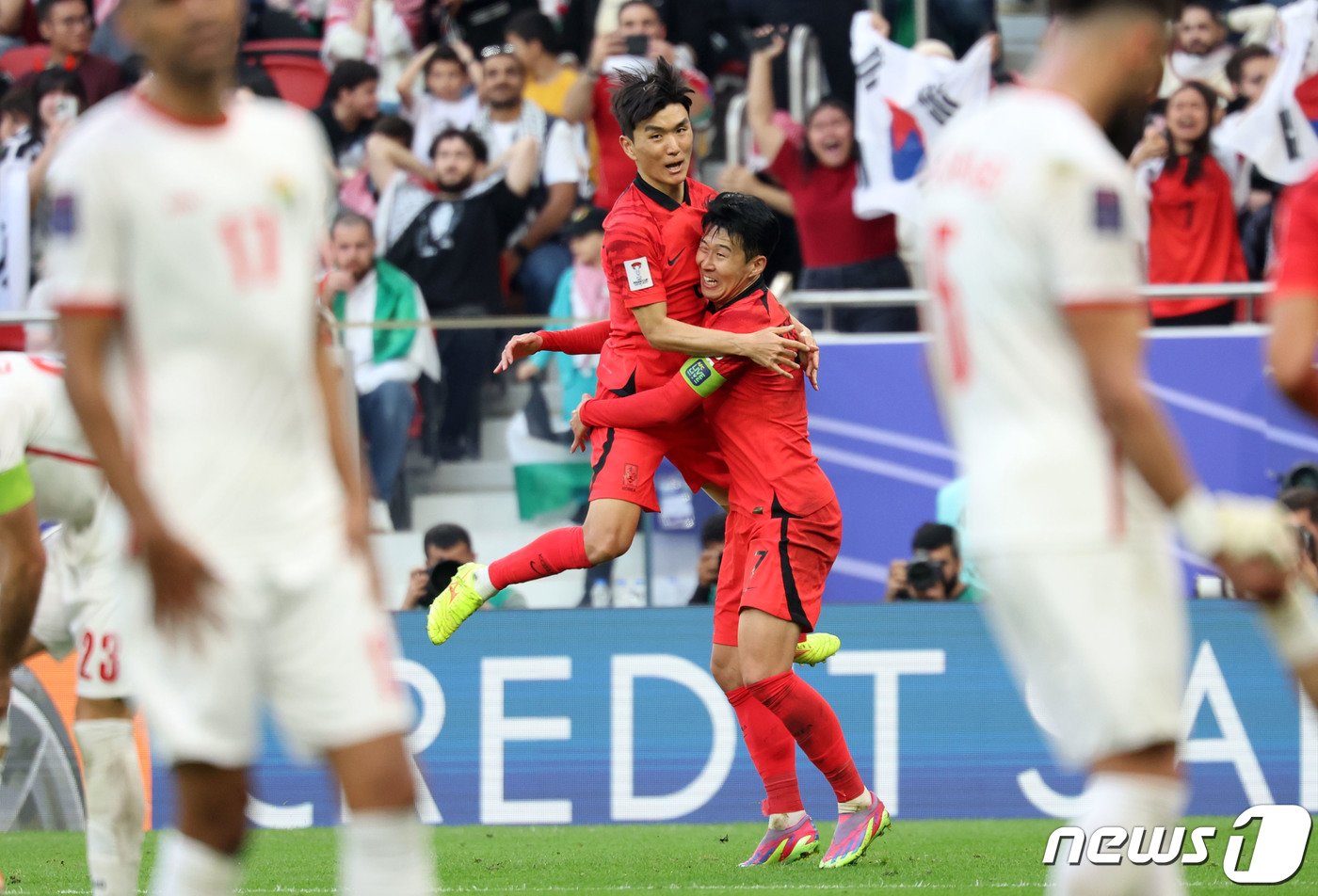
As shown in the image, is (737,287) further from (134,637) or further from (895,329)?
(134,637)

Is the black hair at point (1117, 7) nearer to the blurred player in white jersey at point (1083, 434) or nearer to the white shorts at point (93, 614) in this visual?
the blurred player in white jersey at point (1083, 434)

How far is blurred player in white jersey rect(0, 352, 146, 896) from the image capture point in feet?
18.9

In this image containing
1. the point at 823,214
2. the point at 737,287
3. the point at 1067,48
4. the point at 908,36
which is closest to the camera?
the point at 1067,48

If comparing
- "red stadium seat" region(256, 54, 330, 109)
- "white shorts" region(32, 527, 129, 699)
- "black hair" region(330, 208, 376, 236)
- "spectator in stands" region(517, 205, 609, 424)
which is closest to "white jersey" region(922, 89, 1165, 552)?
"white shorts" region(32, 527, 129, 699)

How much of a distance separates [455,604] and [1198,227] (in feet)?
18.3

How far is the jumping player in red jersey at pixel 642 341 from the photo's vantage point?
7.52 m

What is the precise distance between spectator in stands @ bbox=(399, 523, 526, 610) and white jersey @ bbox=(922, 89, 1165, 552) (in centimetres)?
644

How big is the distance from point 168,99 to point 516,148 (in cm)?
873

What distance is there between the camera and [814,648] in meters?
7.74

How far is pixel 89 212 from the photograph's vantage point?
3584mm

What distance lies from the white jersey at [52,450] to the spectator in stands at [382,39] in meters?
7.72

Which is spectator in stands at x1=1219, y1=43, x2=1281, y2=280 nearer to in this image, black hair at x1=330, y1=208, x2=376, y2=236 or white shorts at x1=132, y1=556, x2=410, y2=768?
black hair at x1=330, y1=208, x2=376, y2=236

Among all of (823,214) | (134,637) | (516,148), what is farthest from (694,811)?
(134,637)

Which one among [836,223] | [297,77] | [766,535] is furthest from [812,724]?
[297,77]
